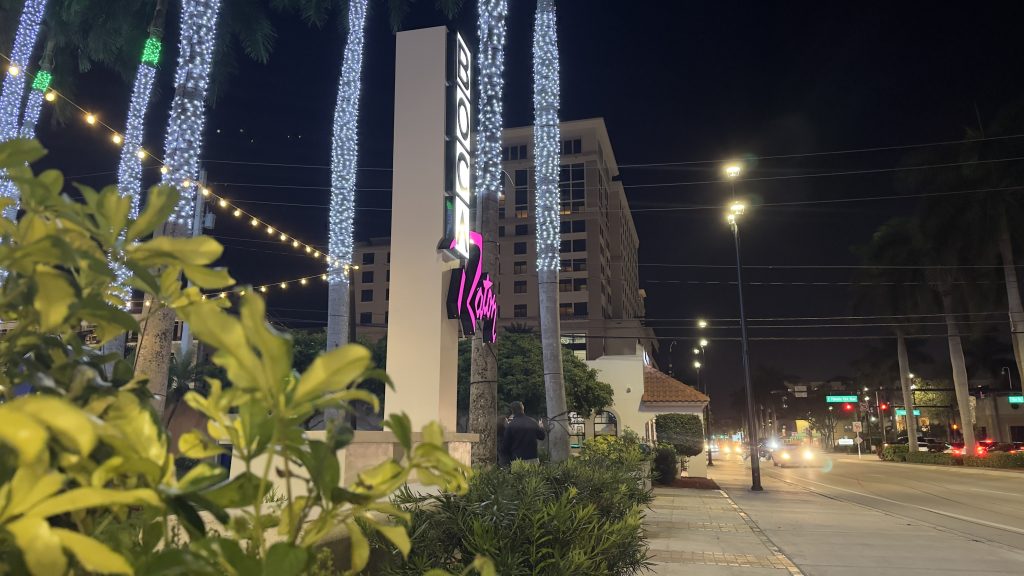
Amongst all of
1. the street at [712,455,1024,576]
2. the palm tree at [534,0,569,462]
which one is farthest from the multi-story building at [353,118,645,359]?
the palm tree at [534,0,569,462]

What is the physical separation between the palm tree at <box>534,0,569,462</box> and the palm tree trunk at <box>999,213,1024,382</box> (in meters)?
30.2

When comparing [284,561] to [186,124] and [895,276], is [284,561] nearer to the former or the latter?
[186,124]

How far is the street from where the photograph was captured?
8.11 metres

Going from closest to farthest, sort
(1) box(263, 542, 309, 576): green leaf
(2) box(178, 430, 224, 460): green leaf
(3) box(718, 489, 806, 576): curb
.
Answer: (1) box(263, 542, 309, 576): green leaf → (2) box(178, 430, 224, 460): green leaf → (3) box(718, 489, 806, 576): curb

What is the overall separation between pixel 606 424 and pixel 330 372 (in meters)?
31.3

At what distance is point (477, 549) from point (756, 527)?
31.7ft

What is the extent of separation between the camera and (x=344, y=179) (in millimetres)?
17453

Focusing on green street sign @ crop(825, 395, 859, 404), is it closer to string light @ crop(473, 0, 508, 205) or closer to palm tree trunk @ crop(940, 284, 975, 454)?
palm tree trunk @ crop(940, 284, 975, 454)

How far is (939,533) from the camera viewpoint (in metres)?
10.9

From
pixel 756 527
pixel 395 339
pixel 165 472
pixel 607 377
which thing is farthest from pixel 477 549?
pixel 607 377

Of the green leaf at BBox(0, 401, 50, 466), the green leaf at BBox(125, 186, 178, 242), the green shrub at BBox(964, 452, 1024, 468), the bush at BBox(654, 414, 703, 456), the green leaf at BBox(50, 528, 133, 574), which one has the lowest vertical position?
the green shrub at BBox(964, 452, 1024, 468)

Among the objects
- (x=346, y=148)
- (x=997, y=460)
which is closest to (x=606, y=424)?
(x=346, y=148)

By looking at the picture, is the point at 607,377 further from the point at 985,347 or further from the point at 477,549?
the point at 985,347

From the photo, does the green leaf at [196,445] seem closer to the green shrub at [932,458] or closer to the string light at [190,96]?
the string light at [190,96]
